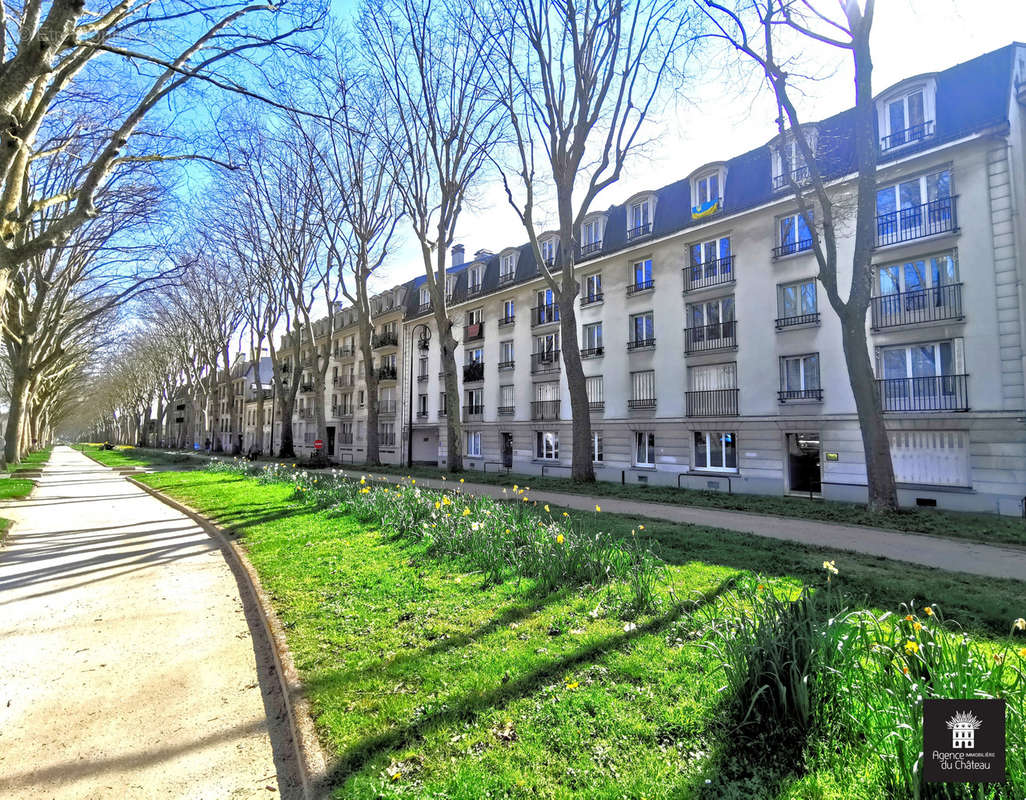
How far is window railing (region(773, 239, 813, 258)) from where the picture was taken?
18172mm

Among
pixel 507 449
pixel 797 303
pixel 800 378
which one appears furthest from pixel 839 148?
pixel 507 449

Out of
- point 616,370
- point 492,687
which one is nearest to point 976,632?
point 492,687

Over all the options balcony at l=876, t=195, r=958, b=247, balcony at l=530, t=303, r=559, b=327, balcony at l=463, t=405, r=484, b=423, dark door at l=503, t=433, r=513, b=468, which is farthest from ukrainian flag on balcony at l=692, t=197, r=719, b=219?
balcony at l=463, t=405, r=484, b=423

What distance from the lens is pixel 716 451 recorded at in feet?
67.3

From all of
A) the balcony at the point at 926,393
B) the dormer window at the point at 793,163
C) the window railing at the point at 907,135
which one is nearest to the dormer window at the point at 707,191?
the dormer window at the point at 793,163

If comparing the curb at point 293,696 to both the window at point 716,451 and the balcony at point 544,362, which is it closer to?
the window at point 716,451

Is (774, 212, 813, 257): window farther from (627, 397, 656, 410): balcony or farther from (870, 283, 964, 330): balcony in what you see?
(627, 397, 656, 410): balcony

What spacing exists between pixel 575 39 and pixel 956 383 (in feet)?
48.1

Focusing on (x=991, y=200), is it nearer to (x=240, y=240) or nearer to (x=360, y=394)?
(x=240, y=240)

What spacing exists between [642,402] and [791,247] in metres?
8.32

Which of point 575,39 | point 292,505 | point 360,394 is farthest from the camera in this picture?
point 360,394

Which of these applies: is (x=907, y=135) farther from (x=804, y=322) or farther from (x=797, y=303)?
(x=804, y=322)

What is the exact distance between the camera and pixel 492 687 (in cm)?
348

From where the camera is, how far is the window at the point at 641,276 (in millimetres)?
23250
